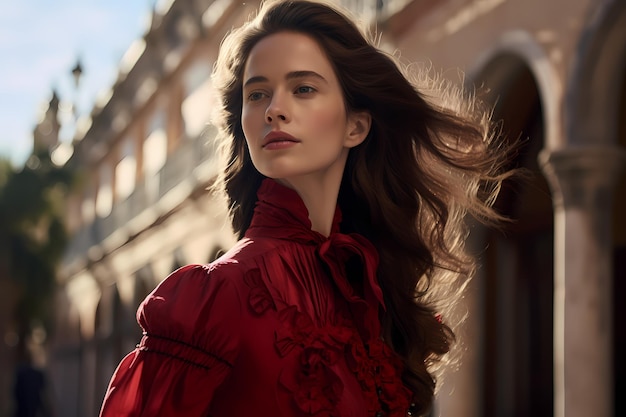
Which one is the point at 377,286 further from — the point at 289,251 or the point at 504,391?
the point at 504,391

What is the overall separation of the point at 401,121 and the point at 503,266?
10.8 metres

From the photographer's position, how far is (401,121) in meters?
2.55

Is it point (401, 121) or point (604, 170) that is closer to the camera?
point (401, 121)

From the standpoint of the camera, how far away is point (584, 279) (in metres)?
8.35

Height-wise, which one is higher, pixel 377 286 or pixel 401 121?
pixel 401 121

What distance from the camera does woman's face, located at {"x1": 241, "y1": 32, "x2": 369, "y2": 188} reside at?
230 centimetres

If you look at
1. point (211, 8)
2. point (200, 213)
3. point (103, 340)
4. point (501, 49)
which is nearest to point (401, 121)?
point (501, 49)

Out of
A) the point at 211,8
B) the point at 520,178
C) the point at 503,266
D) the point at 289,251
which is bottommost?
the point at 289,251

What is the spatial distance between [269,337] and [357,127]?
1.88 feet

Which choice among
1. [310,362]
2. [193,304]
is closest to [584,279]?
[310,362]

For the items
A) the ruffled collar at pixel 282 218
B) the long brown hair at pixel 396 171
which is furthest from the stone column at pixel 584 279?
the ruffled collar at pixel 282 218

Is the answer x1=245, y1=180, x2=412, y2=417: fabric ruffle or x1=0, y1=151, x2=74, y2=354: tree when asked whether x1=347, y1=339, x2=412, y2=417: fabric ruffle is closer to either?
x1=245, y1=180, x2=412, y2=417: fabric ruffle

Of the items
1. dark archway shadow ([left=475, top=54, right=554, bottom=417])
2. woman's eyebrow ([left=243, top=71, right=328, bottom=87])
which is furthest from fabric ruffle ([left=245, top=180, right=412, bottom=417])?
dark archway shadow ([left=475, top=54, right=554, bottom=417])

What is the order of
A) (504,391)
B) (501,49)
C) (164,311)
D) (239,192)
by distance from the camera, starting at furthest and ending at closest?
(504,391), (501,49), (239,192), (164,311)
